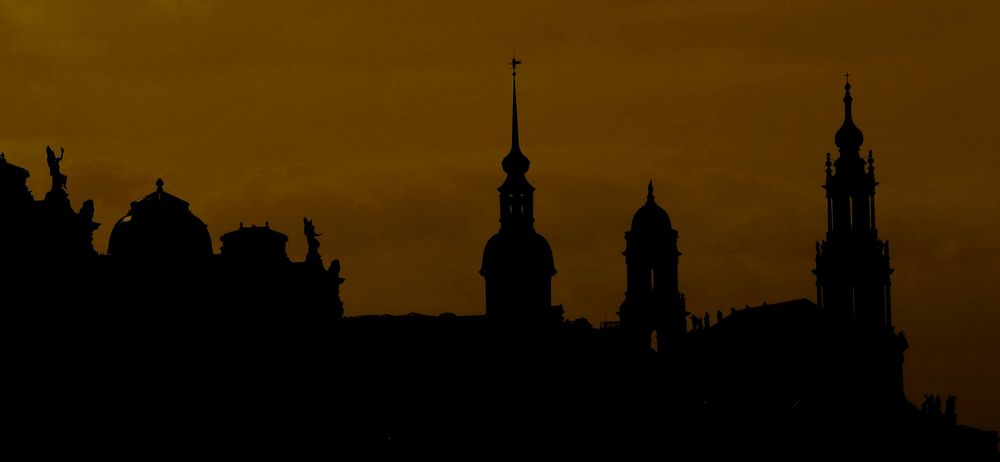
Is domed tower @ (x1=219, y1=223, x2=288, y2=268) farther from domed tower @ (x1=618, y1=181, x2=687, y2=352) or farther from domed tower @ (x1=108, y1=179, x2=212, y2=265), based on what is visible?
domed tower @ (x1=618, y1=181, x2=687, y2=352)

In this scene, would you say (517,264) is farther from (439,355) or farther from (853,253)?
(853,253)

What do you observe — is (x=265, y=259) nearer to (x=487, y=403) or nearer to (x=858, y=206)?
(x=487, y=403)

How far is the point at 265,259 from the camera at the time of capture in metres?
156

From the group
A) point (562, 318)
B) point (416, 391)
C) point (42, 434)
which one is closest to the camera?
point (42, 434)

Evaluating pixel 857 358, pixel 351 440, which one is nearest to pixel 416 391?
pixel 351 440

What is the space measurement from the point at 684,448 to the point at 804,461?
661 cm

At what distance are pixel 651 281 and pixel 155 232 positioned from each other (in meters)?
34.7

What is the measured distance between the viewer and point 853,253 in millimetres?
186000

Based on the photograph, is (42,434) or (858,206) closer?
(42,434)

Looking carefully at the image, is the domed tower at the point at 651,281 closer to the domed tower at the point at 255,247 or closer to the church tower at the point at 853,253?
the church tower at the point at 853,253

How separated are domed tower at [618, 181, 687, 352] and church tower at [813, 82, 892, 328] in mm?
10503

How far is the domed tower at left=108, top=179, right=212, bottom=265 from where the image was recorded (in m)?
150

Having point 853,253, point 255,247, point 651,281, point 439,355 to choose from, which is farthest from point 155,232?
point 853,253

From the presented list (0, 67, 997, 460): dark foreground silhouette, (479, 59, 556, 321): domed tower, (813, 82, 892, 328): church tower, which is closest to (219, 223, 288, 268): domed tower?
(0, 67, 997, 460): dark foreground silhouette
